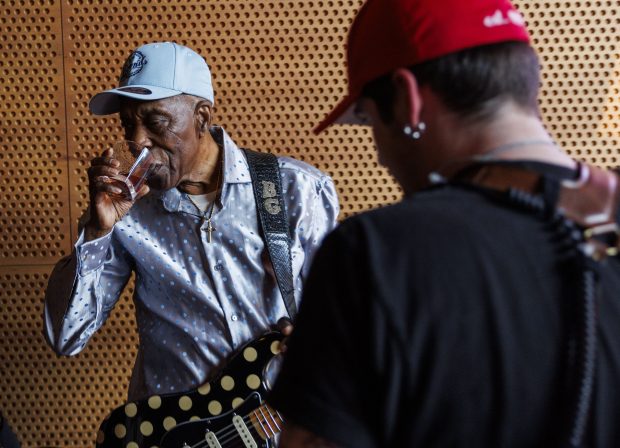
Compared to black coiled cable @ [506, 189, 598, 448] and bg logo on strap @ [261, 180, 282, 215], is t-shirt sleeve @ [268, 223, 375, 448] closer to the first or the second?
black coiled cable @ [506, 189, 598, 448]

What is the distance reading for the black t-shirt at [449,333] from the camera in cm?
→ 90

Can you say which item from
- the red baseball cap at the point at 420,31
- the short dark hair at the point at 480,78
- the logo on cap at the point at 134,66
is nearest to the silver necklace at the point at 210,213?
the logo on cap at the point at 134,66

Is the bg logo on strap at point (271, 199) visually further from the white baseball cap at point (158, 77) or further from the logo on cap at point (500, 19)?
the logo on cap at point (500, 19)

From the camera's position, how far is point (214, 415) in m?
2.19

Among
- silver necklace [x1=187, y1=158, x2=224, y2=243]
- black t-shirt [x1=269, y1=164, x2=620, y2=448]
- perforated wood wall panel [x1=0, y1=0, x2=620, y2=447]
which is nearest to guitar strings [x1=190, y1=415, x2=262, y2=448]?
silver necklace [x1=187, y1=158, x2=224, y2=243]

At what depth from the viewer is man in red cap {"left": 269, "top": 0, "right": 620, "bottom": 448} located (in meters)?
0.90

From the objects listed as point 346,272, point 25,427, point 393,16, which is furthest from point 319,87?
point 346,272

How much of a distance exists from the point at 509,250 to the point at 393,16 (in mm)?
400

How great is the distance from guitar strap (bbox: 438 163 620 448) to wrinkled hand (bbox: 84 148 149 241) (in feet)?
5.00

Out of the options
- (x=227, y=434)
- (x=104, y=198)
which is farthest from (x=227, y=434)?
(x=104, y=198)

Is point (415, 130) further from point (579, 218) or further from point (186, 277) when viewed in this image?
point (186, 277)

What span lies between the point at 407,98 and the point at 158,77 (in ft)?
5.20

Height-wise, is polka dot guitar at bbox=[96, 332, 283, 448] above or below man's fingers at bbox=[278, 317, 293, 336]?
below

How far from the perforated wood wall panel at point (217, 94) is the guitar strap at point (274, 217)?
4.07 ft
